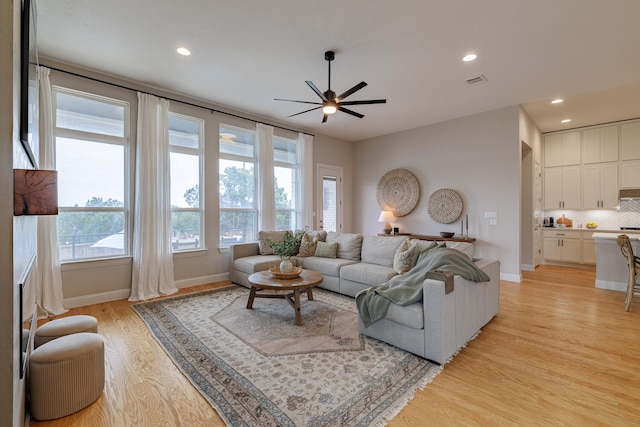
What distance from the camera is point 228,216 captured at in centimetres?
528

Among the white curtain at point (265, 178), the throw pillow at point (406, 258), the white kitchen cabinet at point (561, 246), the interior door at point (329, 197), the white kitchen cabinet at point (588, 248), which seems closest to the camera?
the throw pillow at point (406, 258)

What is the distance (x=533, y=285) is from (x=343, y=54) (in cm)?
481

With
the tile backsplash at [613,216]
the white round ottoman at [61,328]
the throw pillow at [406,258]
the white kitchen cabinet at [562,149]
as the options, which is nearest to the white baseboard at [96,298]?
the white round ottoman at [61,328]

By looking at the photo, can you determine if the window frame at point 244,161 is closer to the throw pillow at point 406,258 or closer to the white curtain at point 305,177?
the white curtain at point 305,177

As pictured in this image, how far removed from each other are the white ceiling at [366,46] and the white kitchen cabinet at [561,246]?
2873mm

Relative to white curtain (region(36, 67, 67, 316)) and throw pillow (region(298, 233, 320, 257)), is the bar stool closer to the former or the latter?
throw pillow (region(298, 233, 320, 257))

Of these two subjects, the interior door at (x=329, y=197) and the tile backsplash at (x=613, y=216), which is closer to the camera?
the tile backsplash at (x=613, y=216)

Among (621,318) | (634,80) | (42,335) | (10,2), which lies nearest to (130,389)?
(42,335)

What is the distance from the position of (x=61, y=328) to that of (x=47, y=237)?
1.88 metres

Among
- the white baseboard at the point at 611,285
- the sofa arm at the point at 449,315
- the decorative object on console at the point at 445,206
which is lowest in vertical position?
the white baseboard at the point at 611,285

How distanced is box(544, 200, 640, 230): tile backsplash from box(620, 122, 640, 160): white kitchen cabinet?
3.12ft

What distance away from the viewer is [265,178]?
5598 mm

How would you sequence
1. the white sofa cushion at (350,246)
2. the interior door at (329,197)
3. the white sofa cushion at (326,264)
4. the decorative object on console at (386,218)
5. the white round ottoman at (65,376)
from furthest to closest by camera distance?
1. the interior door at (329,197)
2. the decorative object on console at (386,218)
3. the white sofa cushion at (350,246)
4. the white sofa cushion at (326,264)
5. the white round ottoman at (65,376)

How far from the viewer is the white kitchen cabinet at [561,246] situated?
6.24 m
